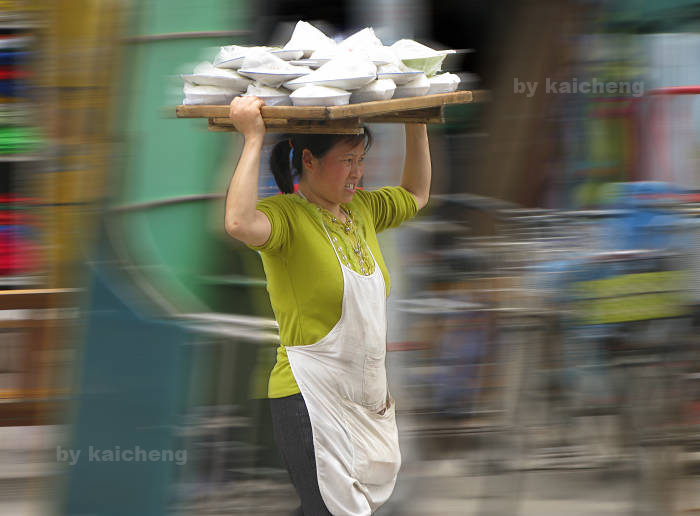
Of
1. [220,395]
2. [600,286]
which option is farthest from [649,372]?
[220,395]

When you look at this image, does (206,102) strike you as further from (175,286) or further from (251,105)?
(175,286)

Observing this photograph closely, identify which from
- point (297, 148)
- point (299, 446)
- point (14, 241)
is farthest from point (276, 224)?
point (14, 241)

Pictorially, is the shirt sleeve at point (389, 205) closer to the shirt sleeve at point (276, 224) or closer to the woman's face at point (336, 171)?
the woman's face at point (336, 171)

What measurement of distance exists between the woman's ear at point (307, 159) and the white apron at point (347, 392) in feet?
0.61

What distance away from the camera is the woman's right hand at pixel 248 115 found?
209 centimetres

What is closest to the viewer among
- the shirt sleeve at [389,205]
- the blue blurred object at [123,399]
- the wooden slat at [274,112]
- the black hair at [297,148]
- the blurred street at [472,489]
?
the wooden slat at [274,112]

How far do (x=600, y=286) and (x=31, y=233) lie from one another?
92.2 inches

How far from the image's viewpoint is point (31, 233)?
384cm

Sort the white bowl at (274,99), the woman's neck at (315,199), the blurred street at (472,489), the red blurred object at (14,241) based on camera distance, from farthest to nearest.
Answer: the red blurred object at (14,241) → the blurred street at (472,489) → the woman's neck at (315,199) → the white bowl at (274,99)

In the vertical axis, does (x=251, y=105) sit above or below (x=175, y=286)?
above

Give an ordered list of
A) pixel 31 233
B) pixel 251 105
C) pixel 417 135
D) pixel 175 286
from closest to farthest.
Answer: pixel 251 105 < pixel 417 135 < pixel 175 286 < pixel 31 233

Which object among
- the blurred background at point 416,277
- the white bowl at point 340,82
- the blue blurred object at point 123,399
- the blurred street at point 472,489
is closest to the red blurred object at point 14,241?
the blurred background at point 416,277

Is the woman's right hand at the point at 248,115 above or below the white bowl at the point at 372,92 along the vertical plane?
below

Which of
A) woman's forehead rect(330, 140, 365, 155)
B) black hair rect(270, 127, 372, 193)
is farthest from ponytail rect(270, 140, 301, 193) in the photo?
woman's forehead rect(330, 140, 365, 155)
